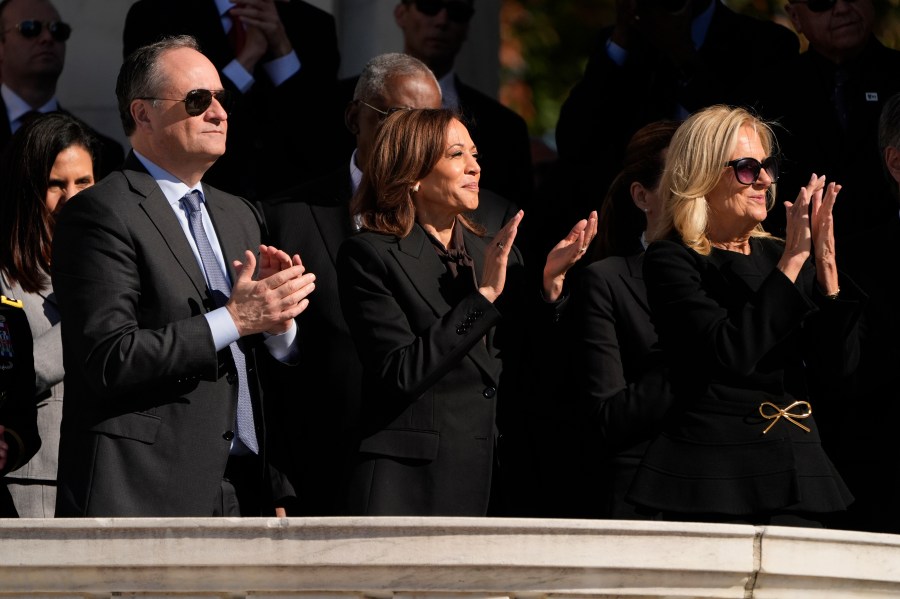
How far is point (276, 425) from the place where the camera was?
5.25 meters

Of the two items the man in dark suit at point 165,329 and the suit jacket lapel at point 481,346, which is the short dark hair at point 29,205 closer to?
the man in dark suit at point 165,329

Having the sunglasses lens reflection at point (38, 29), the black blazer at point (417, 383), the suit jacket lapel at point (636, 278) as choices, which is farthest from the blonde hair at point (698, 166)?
the sunglasses lens reflection at point (38, 29)

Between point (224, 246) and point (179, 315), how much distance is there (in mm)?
346

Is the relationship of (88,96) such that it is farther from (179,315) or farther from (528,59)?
(528,59)

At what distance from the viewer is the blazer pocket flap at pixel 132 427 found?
4.75 metres

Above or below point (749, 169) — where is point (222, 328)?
below

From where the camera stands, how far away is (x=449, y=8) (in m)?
7.26

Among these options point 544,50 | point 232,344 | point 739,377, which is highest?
point 232,344

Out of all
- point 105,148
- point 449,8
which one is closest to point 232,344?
point 105,148

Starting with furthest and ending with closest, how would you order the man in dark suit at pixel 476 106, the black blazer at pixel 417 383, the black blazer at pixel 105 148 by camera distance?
the man in dark suit at pixel 476 106, the black blazer at pixel 105 148, the black blazer at pixel 417 383

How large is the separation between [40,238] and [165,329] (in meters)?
1.34

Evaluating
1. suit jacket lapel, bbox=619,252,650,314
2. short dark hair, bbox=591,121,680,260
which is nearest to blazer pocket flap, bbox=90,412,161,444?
suit jacket lapel, bbox=619,252,650,314

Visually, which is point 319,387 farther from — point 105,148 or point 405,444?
point 105,148

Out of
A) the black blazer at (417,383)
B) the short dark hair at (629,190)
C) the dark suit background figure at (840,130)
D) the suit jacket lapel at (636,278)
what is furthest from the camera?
the dark suit background figure at (840,130)
